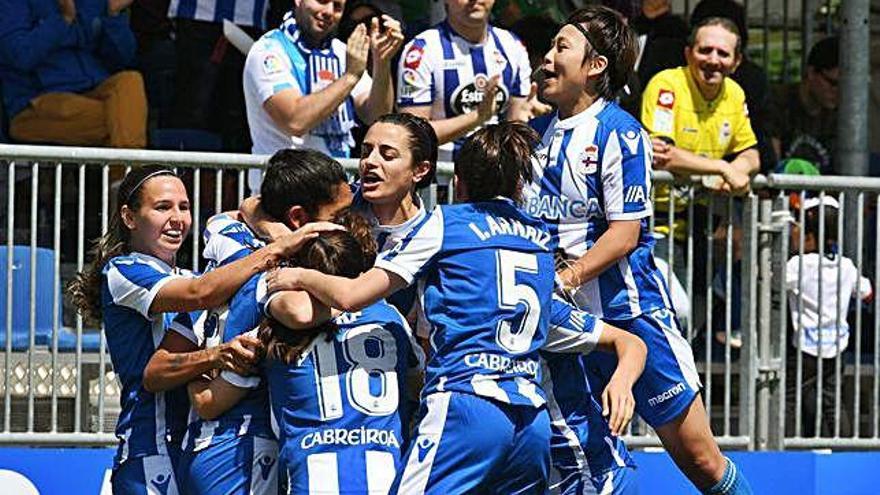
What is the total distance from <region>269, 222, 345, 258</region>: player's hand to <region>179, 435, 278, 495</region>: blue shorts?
0.61 metres

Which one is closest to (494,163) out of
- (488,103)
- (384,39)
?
(488,103)

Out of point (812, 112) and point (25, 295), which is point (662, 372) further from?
point (812, 112)

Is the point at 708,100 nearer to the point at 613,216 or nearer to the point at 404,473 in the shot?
the point at 613,216

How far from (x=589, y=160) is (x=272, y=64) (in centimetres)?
204

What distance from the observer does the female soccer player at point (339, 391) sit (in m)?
6.24

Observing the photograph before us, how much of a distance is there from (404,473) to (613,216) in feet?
4.82

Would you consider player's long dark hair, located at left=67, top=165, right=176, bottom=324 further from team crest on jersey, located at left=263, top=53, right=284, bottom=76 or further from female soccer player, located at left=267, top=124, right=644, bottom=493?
team crest on jersey, located at left=263, top=53, right=284, bottom=76

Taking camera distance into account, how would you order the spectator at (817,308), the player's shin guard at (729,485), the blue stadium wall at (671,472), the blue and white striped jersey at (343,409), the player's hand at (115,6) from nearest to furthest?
1. the blue and white striped jersey at (343,409)
2. the player's shin guard at (729,485)
3. the blue stadium wall at (671,472)
4. the spectator at (817,308)
5. the player's hand at (115,6)

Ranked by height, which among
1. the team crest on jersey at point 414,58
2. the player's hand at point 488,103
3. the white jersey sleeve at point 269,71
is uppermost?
the team crest on jersey at point 414,58

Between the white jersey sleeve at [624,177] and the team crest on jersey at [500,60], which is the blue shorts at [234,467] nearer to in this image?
the white jersey sleeve at [624,177]

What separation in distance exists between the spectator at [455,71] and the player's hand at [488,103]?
236 millimetres

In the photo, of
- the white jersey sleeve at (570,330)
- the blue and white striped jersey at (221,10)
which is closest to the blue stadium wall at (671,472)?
the white jersey sleeve at (570,330)

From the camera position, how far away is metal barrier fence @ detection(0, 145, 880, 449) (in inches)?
338

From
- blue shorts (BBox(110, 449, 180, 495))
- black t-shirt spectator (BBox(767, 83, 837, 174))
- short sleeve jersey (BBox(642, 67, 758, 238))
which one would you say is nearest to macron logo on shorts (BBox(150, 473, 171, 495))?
blue shorts (BBox(110, 449, 180, 495))
